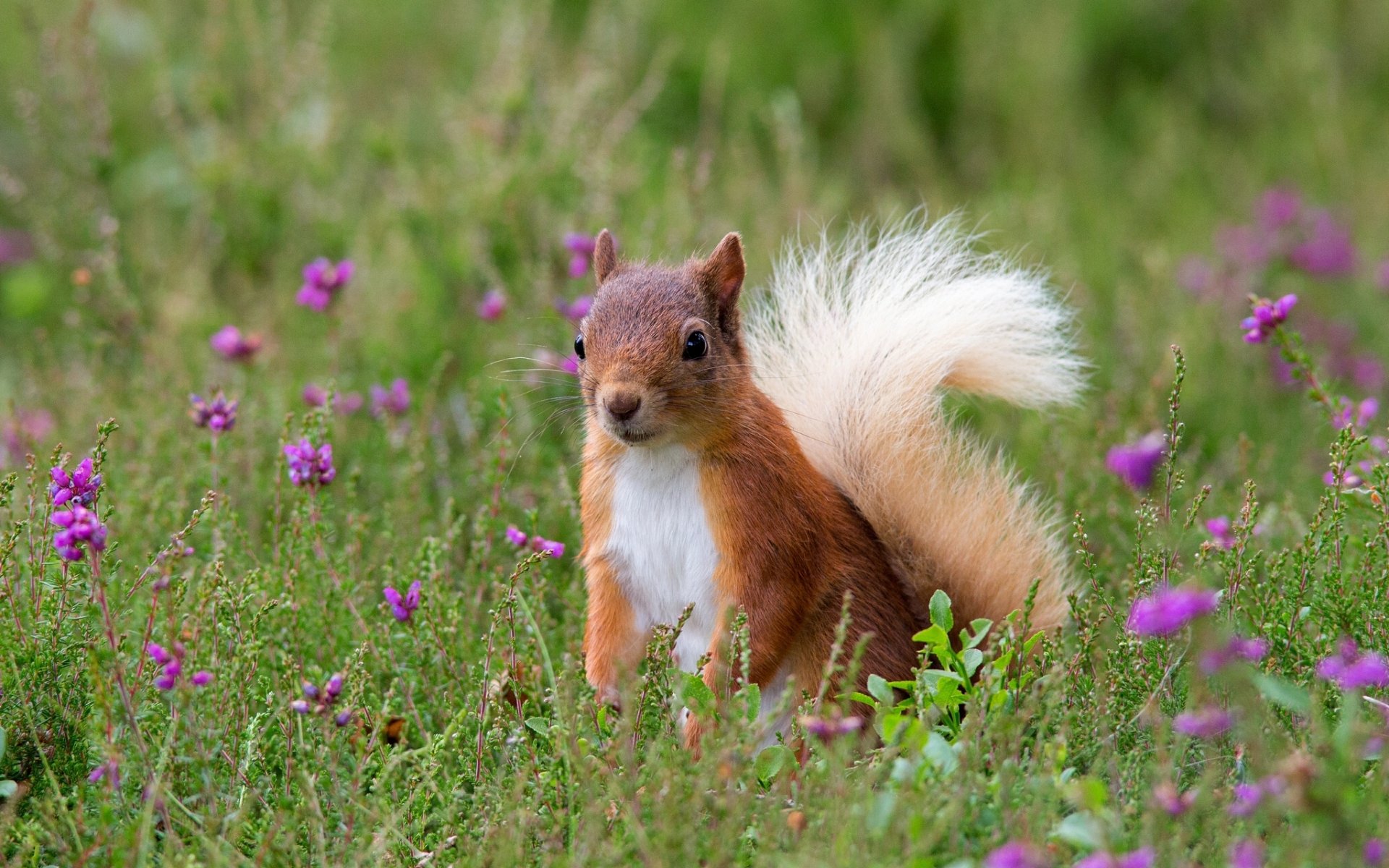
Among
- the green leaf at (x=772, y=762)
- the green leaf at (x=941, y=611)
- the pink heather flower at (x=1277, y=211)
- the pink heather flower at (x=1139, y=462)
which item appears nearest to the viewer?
the green leaf at (x=772, y=762)

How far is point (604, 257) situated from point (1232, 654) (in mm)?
1609

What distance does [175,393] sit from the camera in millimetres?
3938

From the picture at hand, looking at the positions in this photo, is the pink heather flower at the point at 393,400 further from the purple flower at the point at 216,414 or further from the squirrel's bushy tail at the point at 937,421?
the squirrel's bushy tail at the point at 937,421

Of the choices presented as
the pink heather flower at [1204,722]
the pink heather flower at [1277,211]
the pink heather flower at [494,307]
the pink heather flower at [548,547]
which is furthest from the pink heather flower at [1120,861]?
the pink heather flower at [1277,211]

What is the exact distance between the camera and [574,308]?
379 centimetres

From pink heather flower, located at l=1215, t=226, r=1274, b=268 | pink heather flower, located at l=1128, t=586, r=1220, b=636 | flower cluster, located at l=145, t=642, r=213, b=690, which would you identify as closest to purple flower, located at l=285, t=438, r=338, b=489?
flower cluster, located at l=145, t=642, r=213, b=690

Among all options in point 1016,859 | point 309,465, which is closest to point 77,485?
point 309,465

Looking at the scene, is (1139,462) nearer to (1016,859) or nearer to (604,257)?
(604,257)

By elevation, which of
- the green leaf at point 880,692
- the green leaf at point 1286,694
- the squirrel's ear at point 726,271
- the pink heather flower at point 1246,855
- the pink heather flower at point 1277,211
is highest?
the pink heather flower at point 1277,211

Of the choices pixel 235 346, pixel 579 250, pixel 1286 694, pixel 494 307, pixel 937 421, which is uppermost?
pixel 579 250


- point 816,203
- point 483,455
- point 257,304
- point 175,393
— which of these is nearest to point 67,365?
point 257,304

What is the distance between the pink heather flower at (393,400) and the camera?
11.8 feet

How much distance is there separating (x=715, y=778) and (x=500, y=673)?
0.55m

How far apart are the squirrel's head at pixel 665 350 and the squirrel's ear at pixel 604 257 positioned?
11cm
